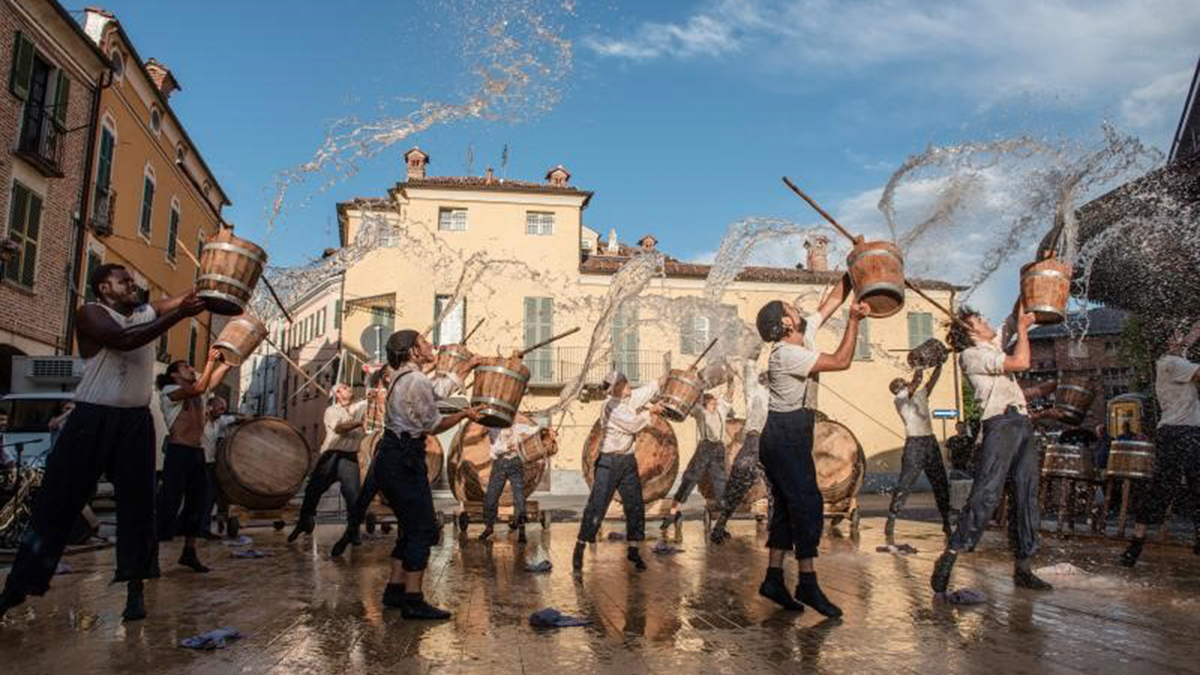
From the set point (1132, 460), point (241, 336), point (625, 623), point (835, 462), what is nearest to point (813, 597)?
point (625, 623)

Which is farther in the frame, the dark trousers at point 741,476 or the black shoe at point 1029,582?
the dark trousers at point 741,476

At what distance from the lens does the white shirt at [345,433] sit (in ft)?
→ 30.0

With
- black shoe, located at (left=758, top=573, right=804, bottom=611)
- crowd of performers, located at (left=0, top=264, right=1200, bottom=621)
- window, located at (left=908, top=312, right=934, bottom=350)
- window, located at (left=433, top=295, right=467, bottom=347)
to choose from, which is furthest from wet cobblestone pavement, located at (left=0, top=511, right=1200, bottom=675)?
window, located at (left=908, top=312, right=934, bottom=350)

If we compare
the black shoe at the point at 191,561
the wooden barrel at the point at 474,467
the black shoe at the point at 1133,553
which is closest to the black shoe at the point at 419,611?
the black shoe at the point at 191,561

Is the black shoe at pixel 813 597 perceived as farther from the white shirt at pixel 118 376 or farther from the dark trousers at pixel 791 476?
the white shirt at pixel 118 376

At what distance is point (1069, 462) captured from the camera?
32.7ft

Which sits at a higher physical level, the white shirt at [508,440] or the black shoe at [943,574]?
the white shirt at [508,440]

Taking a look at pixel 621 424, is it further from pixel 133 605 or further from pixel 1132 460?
pixel 1132 460

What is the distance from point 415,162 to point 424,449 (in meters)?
28.3

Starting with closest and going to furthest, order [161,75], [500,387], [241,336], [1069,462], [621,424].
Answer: [500,387]
[621,424]
[241,336]
[1069,462]
[161,75]

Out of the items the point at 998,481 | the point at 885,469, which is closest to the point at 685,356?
the point at 885,469

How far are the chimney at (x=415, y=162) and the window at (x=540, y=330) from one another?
6701mm

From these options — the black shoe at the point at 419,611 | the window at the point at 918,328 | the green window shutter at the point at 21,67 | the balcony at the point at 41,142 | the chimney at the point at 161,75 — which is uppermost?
the chimney at the point at 161,75

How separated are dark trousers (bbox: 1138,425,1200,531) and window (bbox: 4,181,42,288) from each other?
17472 mm
